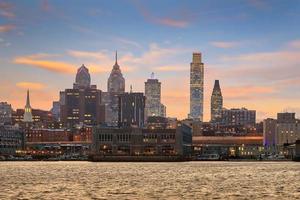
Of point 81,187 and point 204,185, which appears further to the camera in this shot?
point 204,185

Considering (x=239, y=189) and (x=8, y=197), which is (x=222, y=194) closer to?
(x=239, y=189)

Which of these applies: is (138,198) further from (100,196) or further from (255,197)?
(255,197)

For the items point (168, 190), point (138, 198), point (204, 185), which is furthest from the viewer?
point (204, 185)

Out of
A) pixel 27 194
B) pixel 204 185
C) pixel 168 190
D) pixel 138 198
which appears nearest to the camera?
pixel 138 198

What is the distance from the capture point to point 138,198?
299ft

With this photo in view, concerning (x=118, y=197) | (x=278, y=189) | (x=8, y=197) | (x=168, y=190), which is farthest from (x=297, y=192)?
(x=8, y=197)

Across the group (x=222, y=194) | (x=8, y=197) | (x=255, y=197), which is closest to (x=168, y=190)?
(x=222, y=194)

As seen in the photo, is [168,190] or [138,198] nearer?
A: [138,198]

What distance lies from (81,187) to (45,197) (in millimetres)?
21637

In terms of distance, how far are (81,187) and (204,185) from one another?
71.0 feet

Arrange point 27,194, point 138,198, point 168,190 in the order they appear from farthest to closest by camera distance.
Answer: point 168,190
point 27,194
point 138,198

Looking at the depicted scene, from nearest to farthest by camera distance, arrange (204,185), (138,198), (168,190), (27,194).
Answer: (138,198) < (27,194) < (168,190) < (204,185)

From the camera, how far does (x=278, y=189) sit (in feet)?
359

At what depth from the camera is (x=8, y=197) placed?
91.2m
